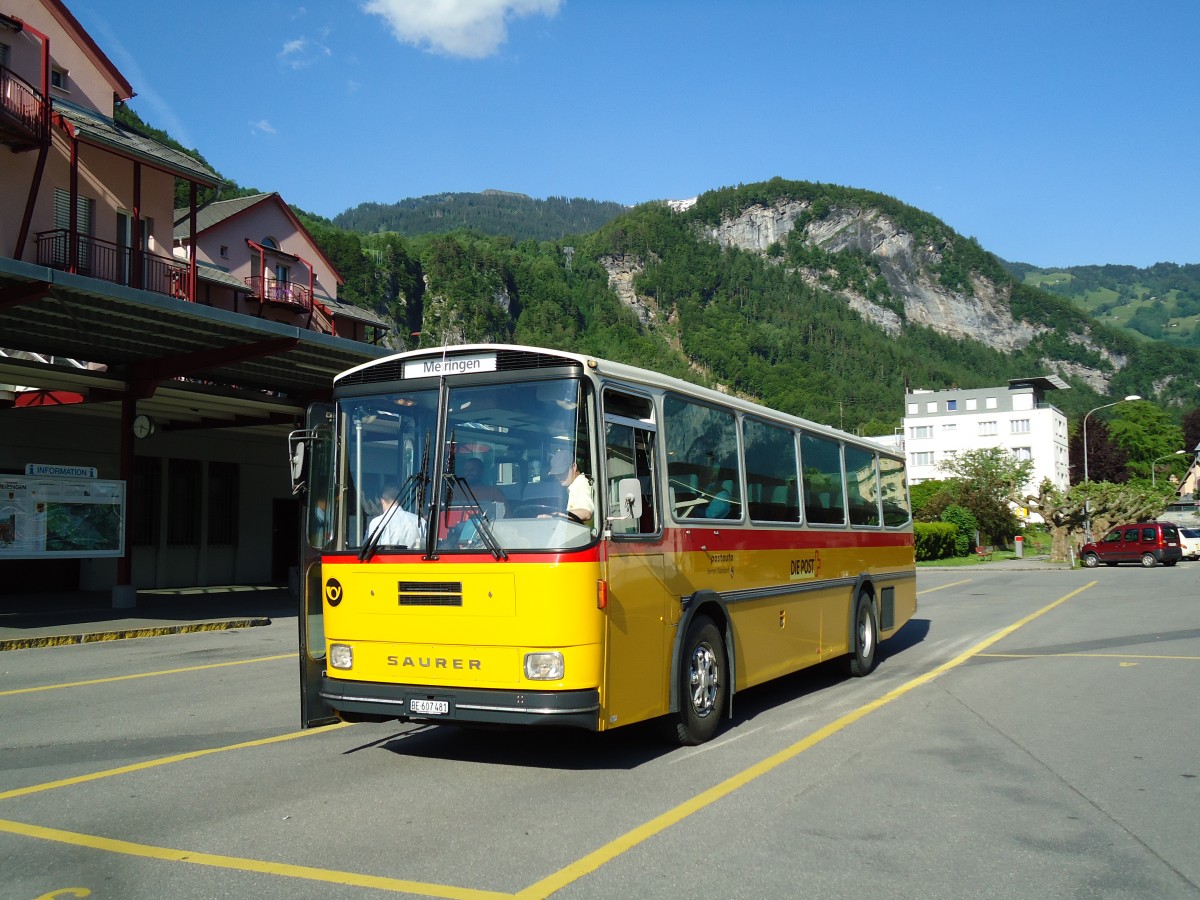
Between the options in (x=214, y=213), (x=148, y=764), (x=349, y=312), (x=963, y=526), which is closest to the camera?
(x=148, y=764)

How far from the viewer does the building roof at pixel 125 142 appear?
2231 centimetres

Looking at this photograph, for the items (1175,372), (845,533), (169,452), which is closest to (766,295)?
(1175,372)

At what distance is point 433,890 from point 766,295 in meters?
198

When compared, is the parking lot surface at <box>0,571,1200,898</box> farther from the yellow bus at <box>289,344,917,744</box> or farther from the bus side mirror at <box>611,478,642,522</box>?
the bus side mirror at <box>611,478,642,522</box>

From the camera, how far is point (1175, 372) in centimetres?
19000

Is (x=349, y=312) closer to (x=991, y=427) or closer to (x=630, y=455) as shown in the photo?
(x=630, y=455)

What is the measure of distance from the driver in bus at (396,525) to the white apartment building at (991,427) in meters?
104

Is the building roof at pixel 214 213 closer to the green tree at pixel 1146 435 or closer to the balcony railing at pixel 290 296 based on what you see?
the balcony railing at pixel 290 296

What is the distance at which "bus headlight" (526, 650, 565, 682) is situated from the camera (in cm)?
640

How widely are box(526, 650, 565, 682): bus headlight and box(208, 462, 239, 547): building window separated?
79.2 ft

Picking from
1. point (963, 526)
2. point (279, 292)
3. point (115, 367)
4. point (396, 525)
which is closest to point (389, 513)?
point (396, 525)

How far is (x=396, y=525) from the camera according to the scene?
7.09 meters

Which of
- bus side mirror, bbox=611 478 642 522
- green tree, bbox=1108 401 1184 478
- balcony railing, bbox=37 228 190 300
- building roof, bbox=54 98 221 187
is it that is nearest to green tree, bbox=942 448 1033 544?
balcony railing, bbox=37 228 190 300

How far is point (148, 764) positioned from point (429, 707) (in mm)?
2193
